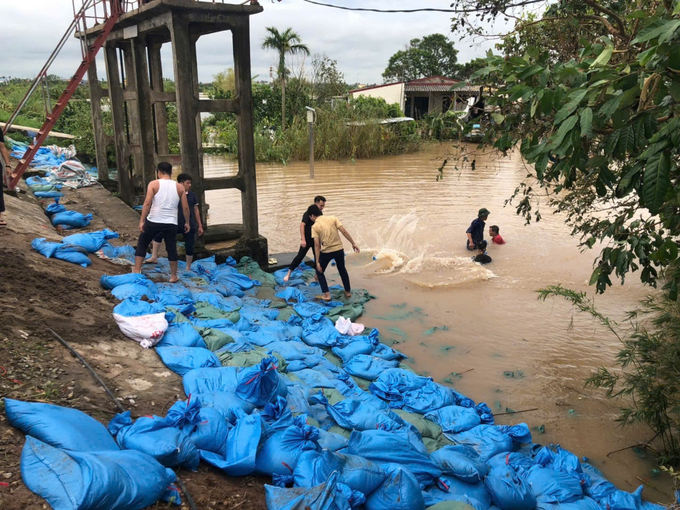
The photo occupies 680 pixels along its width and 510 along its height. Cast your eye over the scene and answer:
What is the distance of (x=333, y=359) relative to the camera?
5.36m

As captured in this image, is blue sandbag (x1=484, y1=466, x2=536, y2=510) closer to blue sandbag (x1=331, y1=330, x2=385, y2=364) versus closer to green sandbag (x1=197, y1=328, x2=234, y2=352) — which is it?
blue sandbag (x1=331, y1=330, x2=385, y2=364)

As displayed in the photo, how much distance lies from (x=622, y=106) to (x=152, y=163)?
8195 mm

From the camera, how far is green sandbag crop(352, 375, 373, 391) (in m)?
4.87

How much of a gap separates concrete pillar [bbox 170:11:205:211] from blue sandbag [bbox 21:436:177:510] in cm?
545

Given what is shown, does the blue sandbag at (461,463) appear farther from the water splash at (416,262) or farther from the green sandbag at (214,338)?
the water splash at (416,262)

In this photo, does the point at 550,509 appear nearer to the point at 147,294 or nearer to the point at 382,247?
the point at 147,294

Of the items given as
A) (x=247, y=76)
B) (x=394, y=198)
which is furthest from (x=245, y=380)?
(x=394, y=198)

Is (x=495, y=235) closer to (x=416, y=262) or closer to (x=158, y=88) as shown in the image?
(x=416, y=262)

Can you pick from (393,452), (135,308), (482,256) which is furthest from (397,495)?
(482,256)

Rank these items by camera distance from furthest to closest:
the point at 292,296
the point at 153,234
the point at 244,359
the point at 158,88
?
the point at 158,88
the point at 292,296
the point at 153,234
the point at 244,359

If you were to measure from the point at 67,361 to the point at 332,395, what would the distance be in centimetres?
202

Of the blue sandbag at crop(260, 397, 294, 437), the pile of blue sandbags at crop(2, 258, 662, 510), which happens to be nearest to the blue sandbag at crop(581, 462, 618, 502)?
the pile of blue sandbags at crop(2, 258, 662, 510)

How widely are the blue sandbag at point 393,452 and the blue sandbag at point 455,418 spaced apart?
847 millimetres

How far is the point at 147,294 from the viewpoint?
18.0 ft
